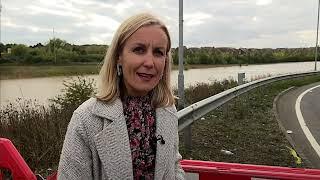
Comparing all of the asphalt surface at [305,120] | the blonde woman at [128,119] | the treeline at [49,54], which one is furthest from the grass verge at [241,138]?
the treeline at [49,54]

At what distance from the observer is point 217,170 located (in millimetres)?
2896

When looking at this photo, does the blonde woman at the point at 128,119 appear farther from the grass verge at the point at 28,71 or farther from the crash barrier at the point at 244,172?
the grass verge at the point at 28,71

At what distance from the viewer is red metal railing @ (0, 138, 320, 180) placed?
2.61m

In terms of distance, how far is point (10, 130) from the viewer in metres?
7.32

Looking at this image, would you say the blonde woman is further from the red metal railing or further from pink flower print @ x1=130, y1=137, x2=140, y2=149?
the red metal railing

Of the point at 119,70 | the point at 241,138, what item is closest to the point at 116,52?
the point at 119,70

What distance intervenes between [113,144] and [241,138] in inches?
225

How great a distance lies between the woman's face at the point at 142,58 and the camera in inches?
80.6

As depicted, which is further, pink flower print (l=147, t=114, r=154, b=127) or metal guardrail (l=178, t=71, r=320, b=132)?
metal guardrail (l=178, t=71, r=320, b=132)

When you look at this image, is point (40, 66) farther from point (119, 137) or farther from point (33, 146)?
point (119, 137)

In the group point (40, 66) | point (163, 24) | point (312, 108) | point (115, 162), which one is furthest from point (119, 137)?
point (40, 66)

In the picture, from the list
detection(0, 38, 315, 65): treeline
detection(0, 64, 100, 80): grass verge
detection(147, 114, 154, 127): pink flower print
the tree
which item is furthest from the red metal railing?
the tree

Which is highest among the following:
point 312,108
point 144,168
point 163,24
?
point 163,24

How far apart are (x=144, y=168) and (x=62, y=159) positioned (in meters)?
0.37
